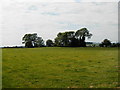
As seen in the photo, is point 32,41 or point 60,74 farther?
point 32,41

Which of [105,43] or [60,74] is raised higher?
[105,43]

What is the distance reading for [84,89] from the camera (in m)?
9.31

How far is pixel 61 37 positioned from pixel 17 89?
23198 millimetres

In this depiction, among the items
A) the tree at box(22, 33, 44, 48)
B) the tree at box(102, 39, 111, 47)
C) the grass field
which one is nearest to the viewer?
the grass field

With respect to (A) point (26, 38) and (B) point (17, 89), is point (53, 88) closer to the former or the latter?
(B) point (17, 89)

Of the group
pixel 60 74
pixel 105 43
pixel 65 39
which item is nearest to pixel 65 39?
pixel 65 39

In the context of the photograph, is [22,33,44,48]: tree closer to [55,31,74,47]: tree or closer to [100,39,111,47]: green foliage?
[55,31,74,47]: tree

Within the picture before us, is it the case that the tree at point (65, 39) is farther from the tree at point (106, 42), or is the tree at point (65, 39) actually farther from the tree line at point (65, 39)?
the tree at point (106, 42)

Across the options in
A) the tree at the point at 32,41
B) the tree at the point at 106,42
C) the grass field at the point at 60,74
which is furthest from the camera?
the tree at the point at 106,42

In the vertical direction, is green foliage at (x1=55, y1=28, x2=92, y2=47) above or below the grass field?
above

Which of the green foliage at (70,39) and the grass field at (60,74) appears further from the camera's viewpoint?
the green foliage at (70,39)

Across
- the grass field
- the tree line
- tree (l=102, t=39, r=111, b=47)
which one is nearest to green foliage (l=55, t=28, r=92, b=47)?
the tree line

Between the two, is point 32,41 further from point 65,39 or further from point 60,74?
point 60,74

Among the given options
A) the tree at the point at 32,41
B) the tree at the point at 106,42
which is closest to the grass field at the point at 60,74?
the tree at the point at 32,41
